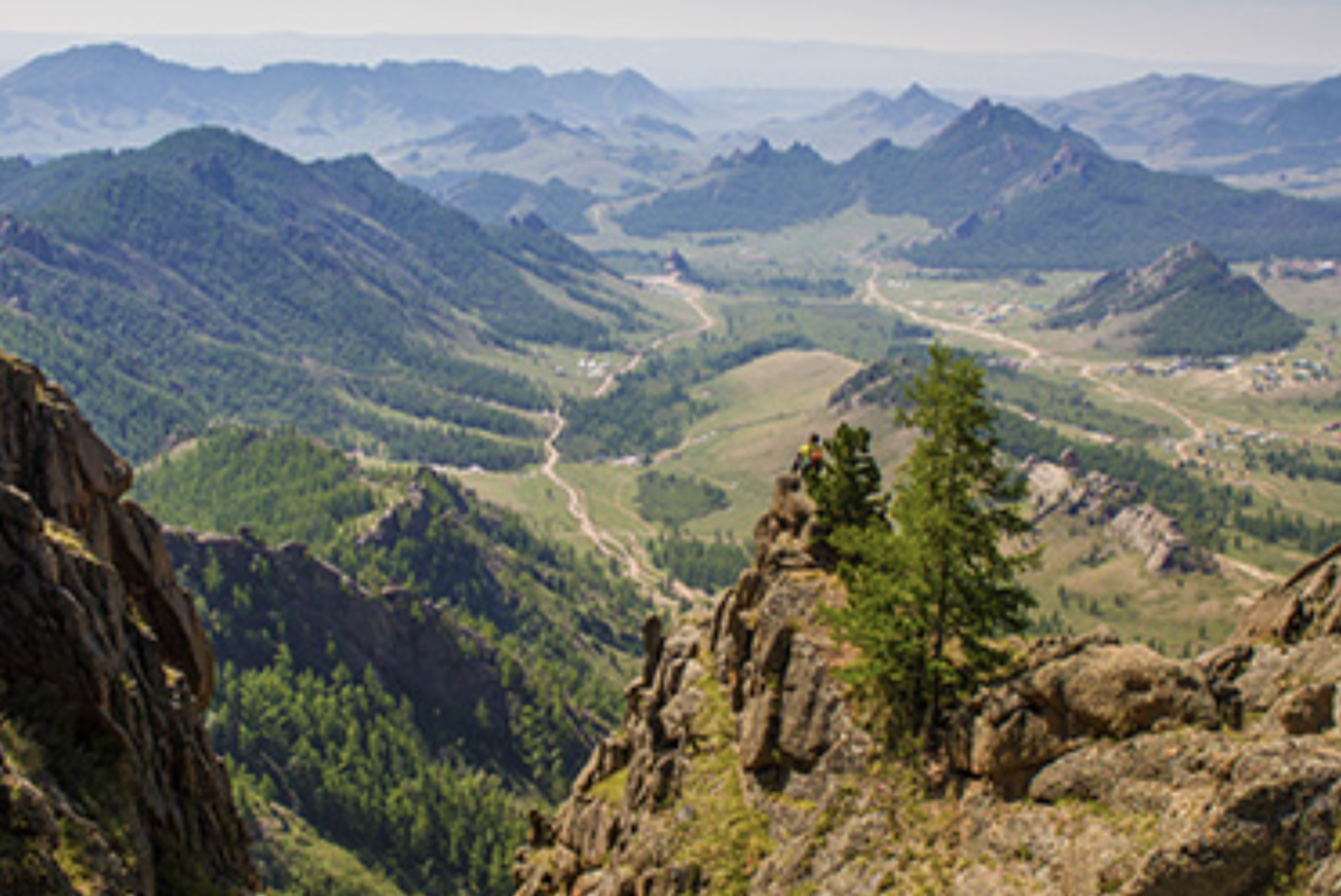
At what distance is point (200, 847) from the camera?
5097cm

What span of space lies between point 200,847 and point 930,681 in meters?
36.4

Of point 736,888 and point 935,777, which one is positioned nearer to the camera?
point 935,777

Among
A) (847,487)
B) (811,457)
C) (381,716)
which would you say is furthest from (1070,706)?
(381,716)

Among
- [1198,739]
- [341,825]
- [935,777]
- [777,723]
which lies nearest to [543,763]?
[341,825]

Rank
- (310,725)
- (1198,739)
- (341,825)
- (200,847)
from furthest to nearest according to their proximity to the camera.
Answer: (310,725) → (341,825) → (200,847) → (1198,739)

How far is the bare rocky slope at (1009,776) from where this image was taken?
32.2 metres

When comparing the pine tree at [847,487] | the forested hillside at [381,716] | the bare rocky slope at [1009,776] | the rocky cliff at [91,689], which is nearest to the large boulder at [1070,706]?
the bare rocky slope at [1009,776]

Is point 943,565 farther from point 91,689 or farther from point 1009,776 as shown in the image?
point 91,689

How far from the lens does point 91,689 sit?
43.8 metres

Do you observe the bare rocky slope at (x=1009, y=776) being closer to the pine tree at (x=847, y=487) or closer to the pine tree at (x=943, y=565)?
the pine tree at (x=943, y=565)

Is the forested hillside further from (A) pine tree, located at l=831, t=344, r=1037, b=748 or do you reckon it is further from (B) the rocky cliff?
(A) pine tree, located at l=831, t=344, r=1037, b=748

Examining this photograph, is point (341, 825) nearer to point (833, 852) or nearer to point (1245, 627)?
point (833, 852)

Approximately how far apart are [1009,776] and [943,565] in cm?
929

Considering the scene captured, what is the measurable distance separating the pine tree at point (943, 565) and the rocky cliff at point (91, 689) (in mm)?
32436
